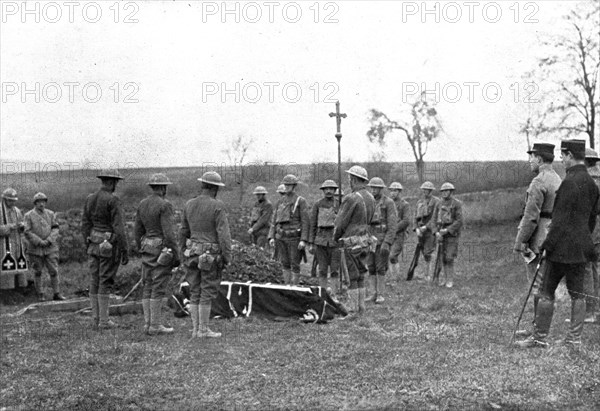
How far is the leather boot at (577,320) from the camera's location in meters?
7.22

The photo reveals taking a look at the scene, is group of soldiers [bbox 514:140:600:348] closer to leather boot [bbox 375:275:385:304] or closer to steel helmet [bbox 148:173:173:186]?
leather boot [bbox 375:275:385:304]

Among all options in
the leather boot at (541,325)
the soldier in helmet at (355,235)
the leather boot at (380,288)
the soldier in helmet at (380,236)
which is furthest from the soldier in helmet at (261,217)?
the leather boot at (541,325)

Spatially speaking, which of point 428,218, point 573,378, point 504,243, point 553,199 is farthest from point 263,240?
point 504,243

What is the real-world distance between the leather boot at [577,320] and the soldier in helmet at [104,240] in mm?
6256

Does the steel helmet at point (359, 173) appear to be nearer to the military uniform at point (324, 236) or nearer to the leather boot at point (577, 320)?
the military uniform at point (324, 236)

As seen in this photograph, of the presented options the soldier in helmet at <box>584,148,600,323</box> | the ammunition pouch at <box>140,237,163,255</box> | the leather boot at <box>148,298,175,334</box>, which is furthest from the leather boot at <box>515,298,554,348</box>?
the ammunition pouch at <box>140,237,163,255</box>

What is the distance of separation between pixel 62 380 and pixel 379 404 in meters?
3.32

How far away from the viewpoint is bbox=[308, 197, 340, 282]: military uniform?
35.1 ft

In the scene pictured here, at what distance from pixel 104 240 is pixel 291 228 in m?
3.94

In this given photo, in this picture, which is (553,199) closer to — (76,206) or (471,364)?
(471,364)

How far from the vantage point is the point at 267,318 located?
977cm

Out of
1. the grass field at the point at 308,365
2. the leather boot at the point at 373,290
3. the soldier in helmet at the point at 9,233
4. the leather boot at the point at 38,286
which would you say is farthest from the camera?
the leather boot at the point at 38,286

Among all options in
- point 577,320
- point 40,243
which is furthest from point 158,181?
point 577,320

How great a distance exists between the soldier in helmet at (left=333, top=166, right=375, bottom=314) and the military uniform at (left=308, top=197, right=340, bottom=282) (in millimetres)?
782
